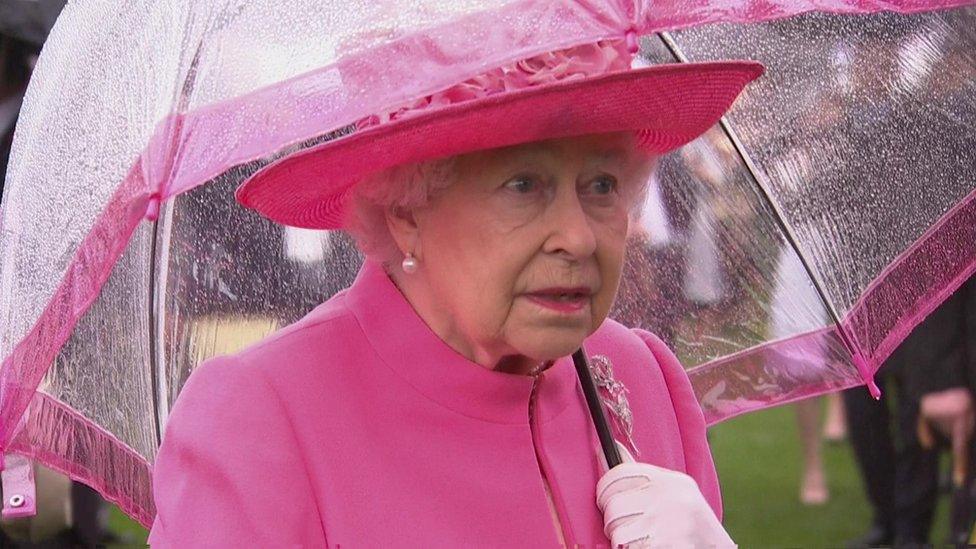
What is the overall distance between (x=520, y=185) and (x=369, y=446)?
0.46 metres

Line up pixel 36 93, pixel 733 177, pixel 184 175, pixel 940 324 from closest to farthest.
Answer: pixel 184 175 → pixel 36 93 → pixel 733 177 → pixel 940 324

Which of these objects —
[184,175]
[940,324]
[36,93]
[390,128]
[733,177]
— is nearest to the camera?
[184,175]

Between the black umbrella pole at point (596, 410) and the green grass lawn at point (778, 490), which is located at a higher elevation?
the green grass lawn at point (778, 490)

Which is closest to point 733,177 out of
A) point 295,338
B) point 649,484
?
point 649,484

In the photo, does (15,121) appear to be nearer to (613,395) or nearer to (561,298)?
(613,395)

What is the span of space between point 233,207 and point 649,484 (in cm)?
91

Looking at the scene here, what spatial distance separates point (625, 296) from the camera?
10.6 ft

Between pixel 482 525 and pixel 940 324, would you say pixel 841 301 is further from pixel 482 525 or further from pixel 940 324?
pixel 940 324

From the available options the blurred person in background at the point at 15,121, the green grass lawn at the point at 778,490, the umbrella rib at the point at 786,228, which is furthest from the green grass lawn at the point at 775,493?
the umbrella rib at the point at 786,228

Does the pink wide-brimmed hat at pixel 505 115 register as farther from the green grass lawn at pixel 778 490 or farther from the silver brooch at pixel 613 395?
the green grass lawn at pixel 778 490

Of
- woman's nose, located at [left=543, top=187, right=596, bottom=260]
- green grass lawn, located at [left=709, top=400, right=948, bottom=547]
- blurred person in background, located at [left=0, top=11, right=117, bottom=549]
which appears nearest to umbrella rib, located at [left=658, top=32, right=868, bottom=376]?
woman's nose, located at [left=543, top=187, right=596, bottom=260]

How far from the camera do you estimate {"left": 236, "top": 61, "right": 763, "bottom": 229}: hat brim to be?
2.23 m

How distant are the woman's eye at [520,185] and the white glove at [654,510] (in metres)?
0.49

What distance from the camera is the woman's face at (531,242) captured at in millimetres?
2352
